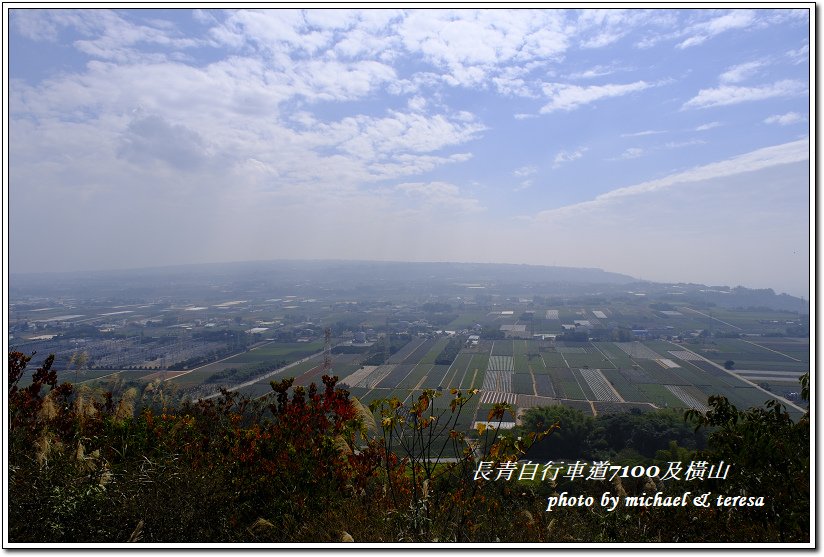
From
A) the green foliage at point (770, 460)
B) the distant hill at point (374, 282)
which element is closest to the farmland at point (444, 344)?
the distant hill at point (374, 282)

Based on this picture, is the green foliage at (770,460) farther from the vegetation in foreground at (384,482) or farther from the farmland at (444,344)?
the farmland at (444,344)

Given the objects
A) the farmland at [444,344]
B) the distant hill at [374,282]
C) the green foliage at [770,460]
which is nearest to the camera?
the green foliage at [770,460]

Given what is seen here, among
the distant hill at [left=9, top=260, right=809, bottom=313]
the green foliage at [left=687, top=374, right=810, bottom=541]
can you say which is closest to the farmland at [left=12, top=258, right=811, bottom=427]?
the distant hill at [left=9, top=260, right=809, bottom=313]

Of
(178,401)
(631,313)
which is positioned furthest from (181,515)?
(631,313)

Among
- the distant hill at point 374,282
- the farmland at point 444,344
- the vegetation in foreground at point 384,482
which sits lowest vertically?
the vegetation in foreground at point 384,482

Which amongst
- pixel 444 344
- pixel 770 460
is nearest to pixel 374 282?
pixel 444 344

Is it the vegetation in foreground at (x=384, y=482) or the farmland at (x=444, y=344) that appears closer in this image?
the vegetation in foreground at (x=384, y=482)

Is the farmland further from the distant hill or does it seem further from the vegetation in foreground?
the vegetation in foreground

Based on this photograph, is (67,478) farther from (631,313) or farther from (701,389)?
(631,313)
